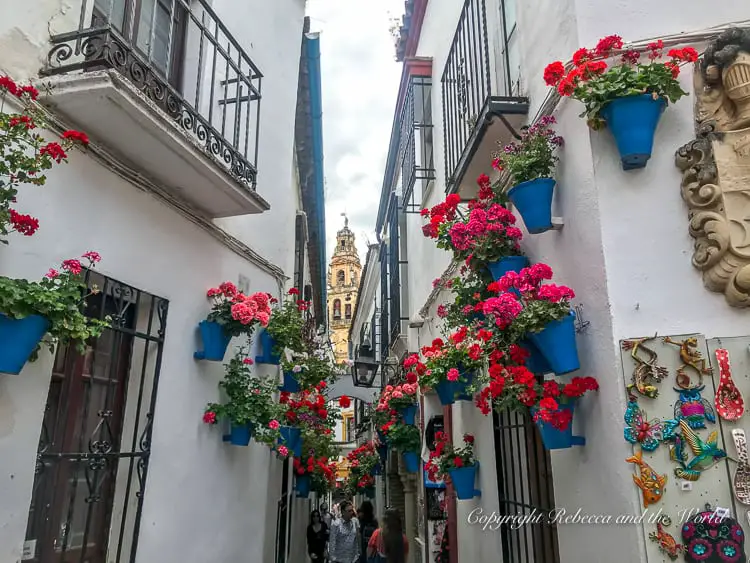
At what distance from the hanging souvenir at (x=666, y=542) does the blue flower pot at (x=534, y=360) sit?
2.89 ft

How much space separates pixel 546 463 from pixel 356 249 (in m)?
54.6

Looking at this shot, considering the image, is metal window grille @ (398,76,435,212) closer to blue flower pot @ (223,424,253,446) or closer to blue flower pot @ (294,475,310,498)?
blue flower pot @ (223,424,253,446)

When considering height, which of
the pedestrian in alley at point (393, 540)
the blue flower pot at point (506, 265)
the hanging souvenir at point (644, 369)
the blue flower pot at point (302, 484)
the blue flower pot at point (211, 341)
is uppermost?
the blue flower pot at point (506, 265)

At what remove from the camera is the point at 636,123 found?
279cm

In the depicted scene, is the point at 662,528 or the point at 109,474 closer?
the point at 662,528

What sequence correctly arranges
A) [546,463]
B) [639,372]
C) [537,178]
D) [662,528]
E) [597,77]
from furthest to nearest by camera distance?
[546,463] → [537,178] → [597,77] → [639,372] → [662,528]

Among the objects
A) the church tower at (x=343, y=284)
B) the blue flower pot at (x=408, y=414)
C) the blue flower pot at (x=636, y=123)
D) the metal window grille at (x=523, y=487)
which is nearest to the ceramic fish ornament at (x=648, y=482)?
the metal window grille at (x=523, y=487)

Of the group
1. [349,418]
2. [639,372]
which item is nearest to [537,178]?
[639,372]

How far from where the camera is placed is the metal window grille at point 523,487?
3.88 m

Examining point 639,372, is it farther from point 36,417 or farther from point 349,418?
point 349,418

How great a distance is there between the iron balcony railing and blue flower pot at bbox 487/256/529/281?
1924 millimetres

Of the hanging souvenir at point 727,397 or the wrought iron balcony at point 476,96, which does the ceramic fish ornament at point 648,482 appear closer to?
the hanging souvenir at point 727,397

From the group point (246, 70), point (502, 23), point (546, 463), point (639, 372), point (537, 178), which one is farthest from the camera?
point (246, 70)

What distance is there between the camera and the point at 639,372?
266cm
